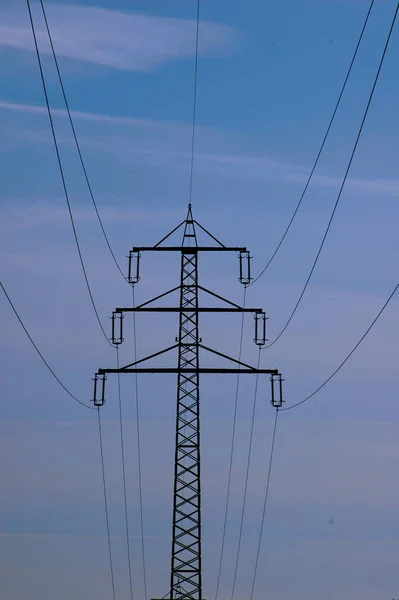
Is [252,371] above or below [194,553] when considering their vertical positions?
above

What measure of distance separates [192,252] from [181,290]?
5.32ft

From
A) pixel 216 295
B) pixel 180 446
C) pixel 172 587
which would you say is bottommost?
pixel 172 587

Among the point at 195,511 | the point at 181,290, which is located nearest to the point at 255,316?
the point at 181,290

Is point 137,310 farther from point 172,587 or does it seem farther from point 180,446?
point 172,587

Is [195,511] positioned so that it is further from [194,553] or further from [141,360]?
[141,360]

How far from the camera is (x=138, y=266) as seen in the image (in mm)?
62375

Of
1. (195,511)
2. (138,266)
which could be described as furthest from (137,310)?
(195,511)

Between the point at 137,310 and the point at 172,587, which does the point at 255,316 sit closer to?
the point at 137,310

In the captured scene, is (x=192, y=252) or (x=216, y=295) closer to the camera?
(x=216, y=295)

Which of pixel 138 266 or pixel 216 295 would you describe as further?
pixel 138 266

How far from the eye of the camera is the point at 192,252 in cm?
6297

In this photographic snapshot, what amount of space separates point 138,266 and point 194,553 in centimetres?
1080

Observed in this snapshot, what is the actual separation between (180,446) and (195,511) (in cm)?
239

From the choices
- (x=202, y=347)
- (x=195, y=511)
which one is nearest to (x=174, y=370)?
(x=202, y=347)
